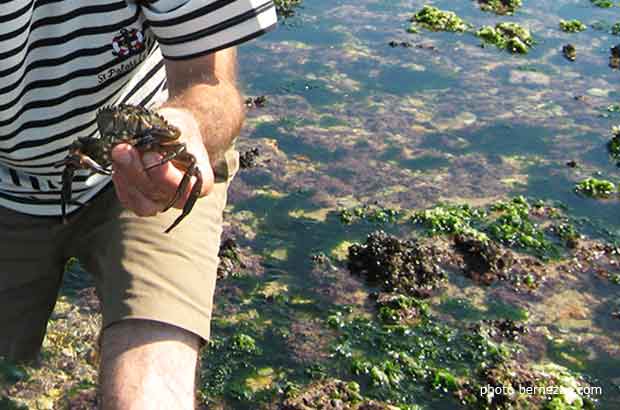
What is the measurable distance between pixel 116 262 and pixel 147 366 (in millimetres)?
757

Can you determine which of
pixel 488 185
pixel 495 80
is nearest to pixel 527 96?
pixel 495 80

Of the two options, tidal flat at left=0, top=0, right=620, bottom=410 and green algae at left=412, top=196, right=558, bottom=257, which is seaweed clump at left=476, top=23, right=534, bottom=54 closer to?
tidal flat at left=0, top=0, right=620, bottom=410

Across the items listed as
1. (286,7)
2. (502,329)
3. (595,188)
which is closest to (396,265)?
(502,329)

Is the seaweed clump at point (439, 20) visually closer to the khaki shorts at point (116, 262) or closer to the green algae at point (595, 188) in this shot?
the green algae at point (595, 188)

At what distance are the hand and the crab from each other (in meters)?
0.03

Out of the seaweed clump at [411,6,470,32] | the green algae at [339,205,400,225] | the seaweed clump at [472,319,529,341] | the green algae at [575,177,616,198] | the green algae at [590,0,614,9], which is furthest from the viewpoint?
the green algae at [590,0,614,9]

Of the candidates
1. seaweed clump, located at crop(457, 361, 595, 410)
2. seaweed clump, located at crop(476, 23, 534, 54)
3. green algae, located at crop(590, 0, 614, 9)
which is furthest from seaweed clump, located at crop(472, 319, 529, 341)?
green algae, located at crop(590, 0, 614, 9)

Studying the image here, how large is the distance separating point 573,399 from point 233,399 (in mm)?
3063

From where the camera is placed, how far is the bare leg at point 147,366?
10.6 feet

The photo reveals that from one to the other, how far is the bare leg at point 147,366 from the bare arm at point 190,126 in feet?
2.36

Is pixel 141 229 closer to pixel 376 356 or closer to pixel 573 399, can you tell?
pixel 376 356

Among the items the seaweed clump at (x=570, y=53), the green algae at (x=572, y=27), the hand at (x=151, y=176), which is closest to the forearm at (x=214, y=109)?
the hand at (x=151, y=176)

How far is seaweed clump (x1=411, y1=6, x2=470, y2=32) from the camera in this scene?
14.0 metres

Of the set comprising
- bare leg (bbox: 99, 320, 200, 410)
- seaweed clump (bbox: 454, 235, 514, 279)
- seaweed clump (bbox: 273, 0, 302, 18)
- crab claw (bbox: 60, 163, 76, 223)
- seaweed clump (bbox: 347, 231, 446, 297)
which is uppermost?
crab claw (bbox: 60, 163, 76, 223)
